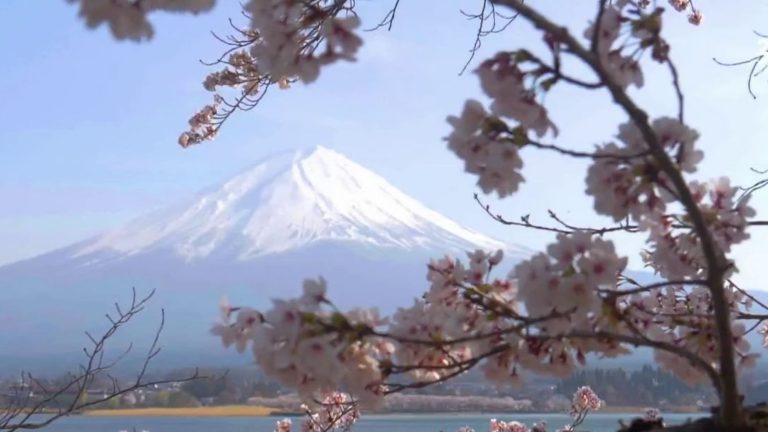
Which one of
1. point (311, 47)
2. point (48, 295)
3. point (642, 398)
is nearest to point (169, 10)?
point (311, 47)

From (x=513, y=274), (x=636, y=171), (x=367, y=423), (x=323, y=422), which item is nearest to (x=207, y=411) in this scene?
(x=367, y=423)

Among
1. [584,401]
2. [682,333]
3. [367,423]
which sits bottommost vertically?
[367,423]

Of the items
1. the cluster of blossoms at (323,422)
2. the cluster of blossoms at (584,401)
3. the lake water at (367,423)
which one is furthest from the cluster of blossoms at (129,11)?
the cluster of blossoms at (584,401)

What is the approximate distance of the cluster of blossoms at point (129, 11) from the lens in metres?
0.85

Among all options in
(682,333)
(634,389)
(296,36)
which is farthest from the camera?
(634,389)

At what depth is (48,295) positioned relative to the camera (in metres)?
25.7

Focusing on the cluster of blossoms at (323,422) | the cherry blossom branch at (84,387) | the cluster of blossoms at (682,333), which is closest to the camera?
the cluster of blossoms at (682,333)

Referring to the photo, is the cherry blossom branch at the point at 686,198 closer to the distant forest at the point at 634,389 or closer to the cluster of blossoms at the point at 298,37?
the cluster of blossoms at the point at 298,37

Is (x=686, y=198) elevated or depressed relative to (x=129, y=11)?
depressed

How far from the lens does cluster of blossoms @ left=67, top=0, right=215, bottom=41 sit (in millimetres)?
846

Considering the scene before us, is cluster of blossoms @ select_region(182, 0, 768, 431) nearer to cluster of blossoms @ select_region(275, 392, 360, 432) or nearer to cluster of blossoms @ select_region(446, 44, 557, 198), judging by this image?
cluster of blossoms @ select_region(446, 44, 557, 198)

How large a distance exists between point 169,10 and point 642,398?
291 cm

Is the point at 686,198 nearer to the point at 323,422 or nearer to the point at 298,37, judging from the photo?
the point at 298,37

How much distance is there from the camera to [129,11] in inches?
33.9
